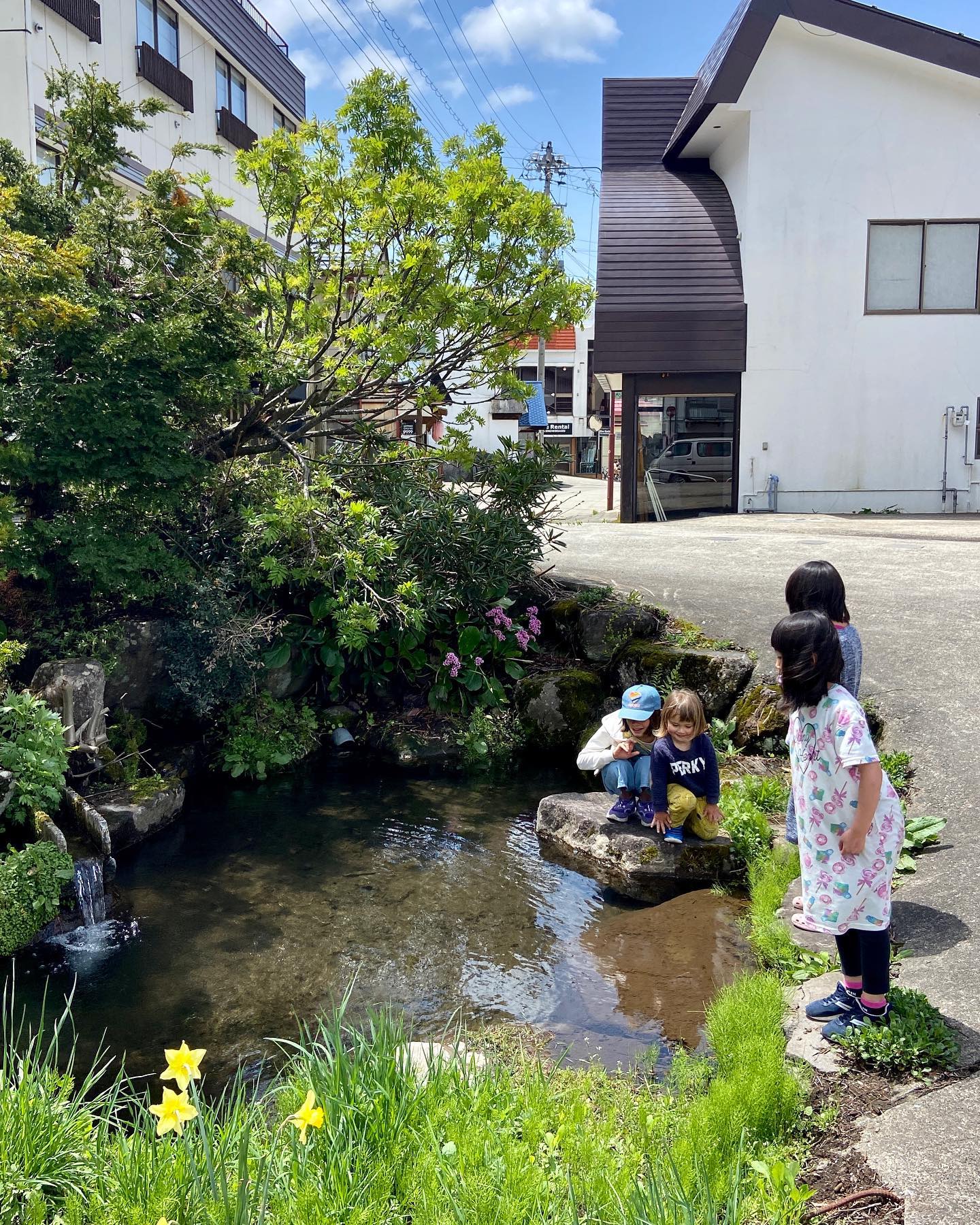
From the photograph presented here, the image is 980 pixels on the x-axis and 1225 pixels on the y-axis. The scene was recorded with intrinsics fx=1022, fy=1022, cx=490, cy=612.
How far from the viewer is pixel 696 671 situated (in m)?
8.39

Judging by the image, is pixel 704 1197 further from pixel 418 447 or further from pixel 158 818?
pixel 418 447

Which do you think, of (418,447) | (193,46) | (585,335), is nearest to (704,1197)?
(418,447)

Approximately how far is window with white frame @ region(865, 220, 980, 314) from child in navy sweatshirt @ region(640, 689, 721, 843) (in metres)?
14.9

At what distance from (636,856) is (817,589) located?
237cm

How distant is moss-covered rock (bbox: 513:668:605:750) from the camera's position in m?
9.00

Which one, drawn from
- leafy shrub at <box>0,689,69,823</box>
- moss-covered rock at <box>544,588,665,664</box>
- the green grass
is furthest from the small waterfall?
moss-covered rock at <box>544,588,665,664</box>

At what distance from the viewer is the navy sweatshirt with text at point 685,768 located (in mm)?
6102

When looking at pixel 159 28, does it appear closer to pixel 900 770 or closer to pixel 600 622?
pixel 600 622

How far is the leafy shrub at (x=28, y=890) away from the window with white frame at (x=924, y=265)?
56.6 feet

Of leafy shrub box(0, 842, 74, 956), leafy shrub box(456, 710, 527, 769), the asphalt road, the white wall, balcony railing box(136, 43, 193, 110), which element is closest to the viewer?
the asphalt road

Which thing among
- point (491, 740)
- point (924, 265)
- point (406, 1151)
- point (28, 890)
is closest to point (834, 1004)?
point (406, 1151)

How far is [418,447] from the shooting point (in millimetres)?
10430

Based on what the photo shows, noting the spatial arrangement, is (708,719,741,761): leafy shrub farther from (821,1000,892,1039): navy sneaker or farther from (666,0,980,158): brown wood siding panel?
(666,0,980,158): brown wood siding panel

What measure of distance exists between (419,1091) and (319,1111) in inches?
26.8
